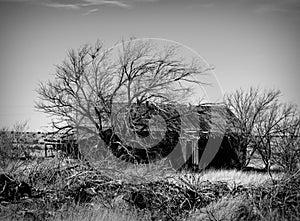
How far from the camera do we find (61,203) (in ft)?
25.9

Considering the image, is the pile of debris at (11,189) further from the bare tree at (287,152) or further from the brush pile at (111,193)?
the bare tree at (287,152)

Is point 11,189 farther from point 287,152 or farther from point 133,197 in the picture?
point 287,152

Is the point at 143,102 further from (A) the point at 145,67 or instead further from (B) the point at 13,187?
(B) the point at 13,187

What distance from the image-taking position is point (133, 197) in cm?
812

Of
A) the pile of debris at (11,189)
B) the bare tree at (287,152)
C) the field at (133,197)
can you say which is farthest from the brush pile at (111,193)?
the bare tree at (287,152)

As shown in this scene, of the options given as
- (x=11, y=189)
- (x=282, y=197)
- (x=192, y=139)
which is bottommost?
(x=192, y=139)

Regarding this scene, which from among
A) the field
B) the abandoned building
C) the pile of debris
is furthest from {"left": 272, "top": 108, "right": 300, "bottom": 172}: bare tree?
the abandoned building

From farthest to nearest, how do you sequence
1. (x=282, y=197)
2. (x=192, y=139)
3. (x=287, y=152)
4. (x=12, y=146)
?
(x=192, y=139)
(x=12, y=146)
(x=287, y=152)
(x=282, y=197)

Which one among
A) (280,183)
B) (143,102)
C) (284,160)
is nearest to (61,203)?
(280,183)

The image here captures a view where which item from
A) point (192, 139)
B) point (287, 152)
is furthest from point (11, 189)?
point (192, 139)

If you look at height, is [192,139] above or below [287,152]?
below

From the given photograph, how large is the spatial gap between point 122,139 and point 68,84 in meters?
4.34

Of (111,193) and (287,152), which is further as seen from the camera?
(287,152)

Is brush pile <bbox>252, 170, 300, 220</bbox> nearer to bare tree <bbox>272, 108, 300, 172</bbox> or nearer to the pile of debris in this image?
bare tree <bbox>272, 108, 300, 172</bbox>
